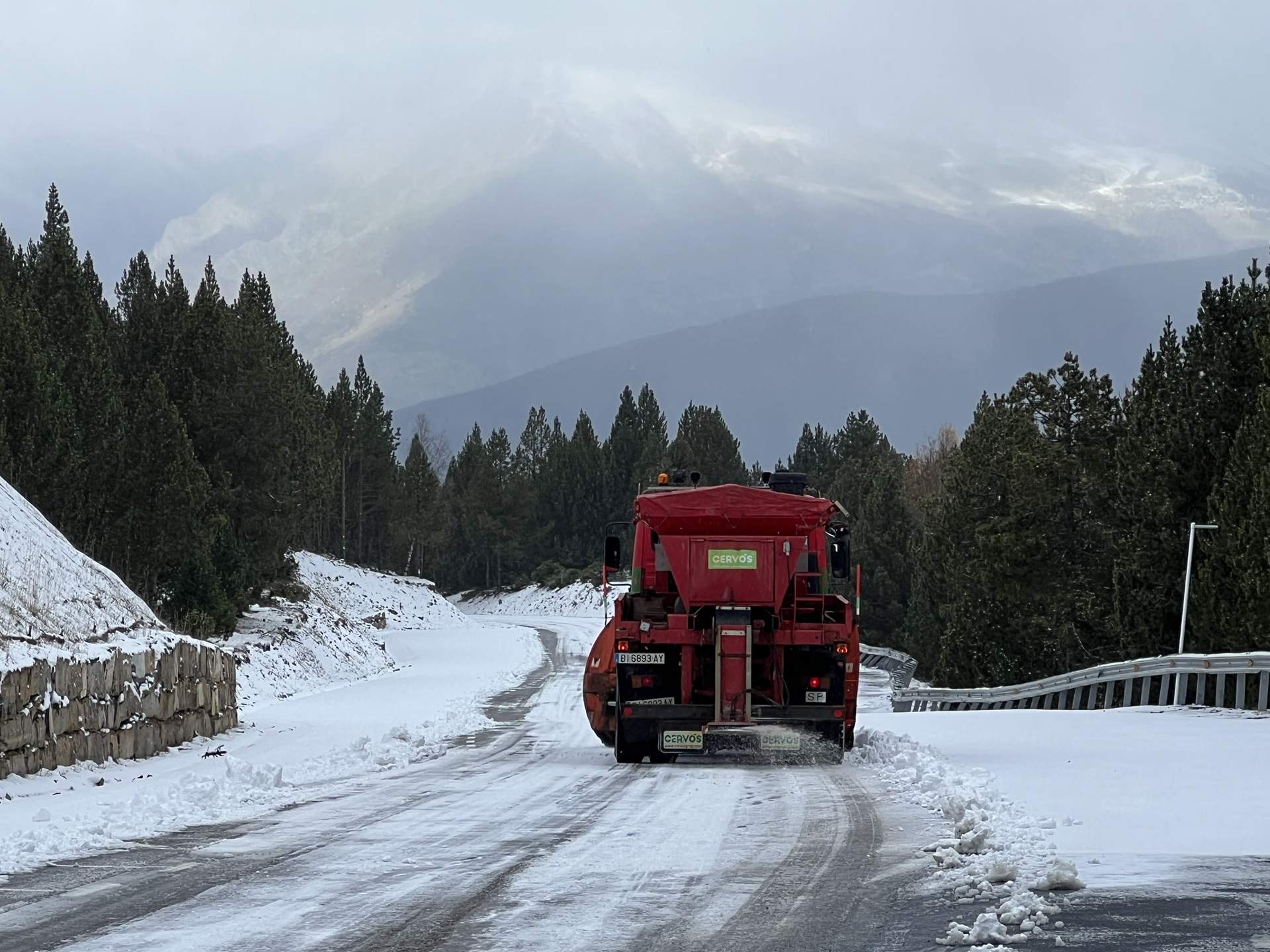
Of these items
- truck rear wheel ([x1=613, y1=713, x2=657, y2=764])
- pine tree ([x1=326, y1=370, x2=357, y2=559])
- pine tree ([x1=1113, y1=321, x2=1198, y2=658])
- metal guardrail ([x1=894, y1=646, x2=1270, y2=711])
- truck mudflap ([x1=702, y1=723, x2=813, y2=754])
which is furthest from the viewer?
pine tree ([x1=326, y1=370, x2=357, y2=559])

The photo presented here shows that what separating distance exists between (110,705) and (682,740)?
20.6 feet

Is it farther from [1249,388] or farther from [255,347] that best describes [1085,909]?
[255,347]

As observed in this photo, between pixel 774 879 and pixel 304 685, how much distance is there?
96.2ft

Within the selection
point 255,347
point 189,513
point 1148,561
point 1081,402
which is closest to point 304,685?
point 189,513

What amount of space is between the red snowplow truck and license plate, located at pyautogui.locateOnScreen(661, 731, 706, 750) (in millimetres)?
10

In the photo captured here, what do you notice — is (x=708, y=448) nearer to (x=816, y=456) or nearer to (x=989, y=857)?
(x=816, y=456)

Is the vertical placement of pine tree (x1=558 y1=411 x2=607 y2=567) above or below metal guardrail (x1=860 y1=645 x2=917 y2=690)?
above

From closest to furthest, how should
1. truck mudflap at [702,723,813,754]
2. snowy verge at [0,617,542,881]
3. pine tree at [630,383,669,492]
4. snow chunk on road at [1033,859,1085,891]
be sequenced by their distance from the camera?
snow chunk on road at [1033,859,1085,891] < snowy verge at [0,617,542,881] < truck mudflap at [702,723,813,754] < pine tree at [630,383,669,492]

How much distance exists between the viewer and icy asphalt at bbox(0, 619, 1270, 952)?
22.9ft

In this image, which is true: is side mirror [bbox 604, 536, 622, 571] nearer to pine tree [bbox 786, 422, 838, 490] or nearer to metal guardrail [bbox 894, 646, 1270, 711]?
Result: metal guardrail [bbox 894, 646, 1270, 711]

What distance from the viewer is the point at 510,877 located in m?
8.70

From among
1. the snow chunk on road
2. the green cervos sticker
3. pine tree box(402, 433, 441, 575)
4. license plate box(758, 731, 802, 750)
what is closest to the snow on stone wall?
the green cervos sticker

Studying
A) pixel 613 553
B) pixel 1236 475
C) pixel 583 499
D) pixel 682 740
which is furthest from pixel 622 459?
pixel 682 740

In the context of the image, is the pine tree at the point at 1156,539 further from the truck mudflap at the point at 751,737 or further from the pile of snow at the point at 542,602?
the pile of snow at the point at 542,602
